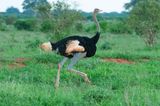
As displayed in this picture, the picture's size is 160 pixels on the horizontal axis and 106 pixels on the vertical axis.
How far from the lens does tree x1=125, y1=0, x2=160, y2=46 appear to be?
818 inches

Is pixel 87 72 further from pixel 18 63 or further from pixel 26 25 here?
pixel 26 25

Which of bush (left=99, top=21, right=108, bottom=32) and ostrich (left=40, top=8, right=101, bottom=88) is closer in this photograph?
ostrich (left=40, top=8, right=101, bottom=88)

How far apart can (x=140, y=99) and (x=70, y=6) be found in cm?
1285

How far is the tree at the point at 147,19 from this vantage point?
20766 millimetres

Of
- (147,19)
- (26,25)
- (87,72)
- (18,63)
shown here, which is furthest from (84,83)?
(26,25)

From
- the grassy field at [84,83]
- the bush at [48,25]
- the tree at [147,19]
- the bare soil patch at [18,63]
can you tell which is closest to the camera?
the grassy field at [84,83]

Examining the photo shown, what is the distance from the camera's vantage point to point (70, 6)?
19766 mm

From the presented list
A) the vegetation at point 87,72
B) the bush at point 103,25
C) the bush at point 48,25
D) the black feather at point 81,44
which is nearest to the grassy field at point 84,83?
the vegetation at point 87,72

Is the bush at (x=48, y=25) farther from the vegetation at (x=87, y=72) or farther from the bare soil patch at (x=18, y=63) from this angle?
the bare soil patch at (x=18, y=63)

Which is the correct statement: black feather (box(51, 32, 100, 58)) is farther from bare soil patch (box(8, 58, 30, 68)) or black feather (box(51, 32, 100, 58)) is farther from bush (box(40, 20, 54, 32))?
bush (box(40, 20, 54, 32))

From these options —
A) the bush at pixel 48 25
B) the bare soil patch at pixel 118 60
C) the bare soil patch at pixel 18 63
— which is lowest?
the bush at pixel 48 25

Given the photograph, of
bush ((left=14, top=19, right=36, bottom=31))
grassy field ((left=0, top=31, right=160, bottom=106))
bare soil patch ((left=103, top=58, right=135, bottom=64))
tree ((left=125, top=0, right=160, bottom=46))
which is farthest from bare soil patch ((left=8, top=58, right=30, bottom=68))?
bush ((left=14, top=19, right=36, bottom=31))

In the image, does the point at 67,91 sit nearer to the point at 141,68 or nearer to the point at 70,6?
the point at 141,68

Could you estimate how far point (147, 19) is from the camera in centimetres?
2106
